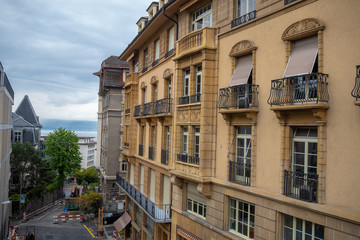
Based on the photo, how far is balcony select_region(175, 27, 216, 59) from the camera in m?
13.8

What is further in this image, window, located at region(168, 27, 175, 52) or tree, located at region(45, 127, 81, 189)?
tree, located at region(45, 127, 81, 189)

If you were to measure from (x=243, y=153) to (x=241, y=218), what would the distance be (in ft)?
8.85

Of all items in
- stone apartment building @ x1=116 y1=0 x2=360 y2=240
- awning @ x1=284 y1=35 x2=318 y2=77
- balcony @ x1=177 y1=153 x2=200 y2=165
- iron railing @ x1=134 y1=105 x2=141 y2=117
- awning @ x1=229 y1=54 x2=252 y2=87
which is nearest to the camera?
stone apartment building @ x1=116 y1=0 x2=360 y2=240

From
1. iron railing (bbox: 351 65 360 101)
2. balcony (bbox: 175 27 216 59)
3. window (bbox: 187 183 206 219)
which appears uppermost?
balcony (bbox: 175 27 216 59)

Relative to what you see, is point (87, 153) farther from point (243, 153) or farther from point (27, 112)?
point (243, 153)

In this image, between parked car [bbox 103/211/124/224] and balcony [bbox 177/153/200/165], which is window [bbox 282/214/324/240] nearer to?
balcony [bbox 177/153/200/165]

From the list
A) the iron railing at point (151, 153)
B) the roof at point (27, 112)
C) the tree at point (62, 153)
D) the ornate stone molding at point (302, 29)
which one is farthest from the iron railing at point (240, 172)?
the roof at point (27, 112)

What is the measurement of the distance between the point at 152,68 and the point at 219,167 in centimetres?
1136

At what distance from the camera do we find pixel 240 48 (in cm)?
1227

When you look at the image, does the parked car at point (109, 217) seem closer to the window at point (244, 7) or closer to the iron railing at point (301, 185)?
the iron railing at point (301, 185)

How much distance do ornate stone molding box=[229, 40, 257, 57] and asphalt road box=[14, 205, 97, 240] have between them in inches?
1065

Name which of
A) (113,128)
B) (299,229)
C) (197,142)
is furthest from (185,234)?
(113,128)

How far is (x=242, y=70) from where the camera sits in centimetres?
1223

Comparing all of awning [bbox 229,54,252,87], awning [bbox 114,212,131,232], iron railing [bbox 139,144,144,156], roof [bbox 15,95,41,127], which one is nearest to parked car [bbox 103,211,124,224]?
awning [bbox 114,212,131,232]
